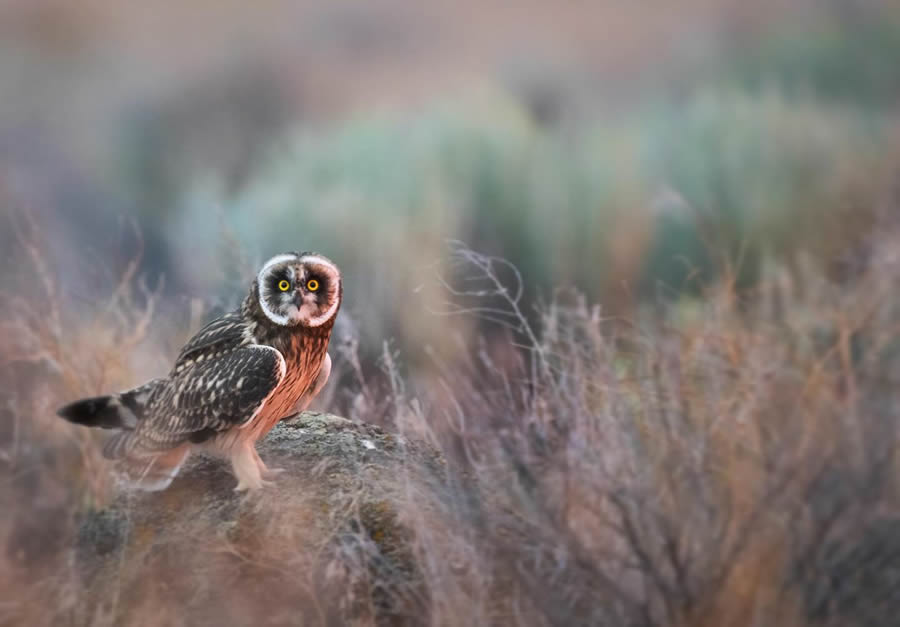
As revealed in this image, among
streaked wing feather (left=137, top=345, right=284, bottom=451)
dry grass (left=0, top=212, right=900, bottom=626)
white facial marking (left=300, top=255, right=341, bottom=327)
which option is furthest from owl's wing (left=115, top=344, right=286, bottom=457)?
dry grass (left=0, top=212, right=900, bottom=626)

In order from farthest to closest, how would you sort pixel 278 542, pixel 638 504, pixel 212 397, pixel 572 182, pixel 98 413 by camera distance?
pixel 572 182, pixel 98 413, pixel 212 397, pixel 278 542, pixel 638 504

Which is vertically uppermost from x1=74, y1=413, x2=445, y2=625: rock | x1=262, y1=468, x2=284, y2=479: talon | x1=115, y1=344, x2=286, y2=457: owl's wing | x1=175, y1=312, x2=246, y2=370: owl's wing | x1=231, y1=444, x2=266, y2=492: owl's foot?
x1=175, y1=312, x2=246, y2=370: owl's wing

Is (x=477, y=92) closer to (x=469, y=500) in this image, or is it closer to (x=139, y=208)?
(x=139, y=208)

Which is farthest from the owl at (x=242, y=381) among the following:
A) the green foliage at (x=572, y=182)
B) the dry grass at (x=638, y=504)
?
the green foliage at (x=572, y=182)

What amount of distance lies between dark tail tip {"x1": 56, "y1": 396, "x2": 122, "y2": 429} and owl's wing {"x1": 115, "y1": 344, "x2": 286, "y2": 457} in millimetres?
91

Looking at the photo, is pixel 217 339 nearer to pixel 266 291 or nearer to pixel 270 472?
pixel 266 291

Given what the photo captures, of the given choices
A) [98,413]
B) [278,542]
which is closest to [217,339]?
[98,413]

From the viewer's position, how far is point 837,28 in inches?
187

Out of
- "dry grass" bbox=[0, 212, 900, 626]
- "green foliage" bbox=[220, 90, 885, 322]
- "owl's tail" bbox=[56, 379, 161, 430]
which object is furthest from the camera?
"green foliage" bbox=[220, 90, 885, 322]

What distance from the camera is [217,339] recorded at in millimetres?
2551

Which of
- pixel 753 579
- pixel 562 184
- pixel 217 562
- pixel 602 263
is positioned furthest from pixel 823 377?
pixel 562 184

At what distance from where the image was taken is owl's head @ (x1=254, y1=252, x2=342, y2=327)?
2.43m

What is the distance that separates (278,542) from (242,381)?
387mm

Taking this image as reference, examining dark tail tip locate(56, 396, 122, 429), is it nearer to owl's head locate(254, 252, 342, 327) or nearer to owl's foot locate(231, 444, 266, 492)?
owl's foot locate(231, 444, 266, 492)
